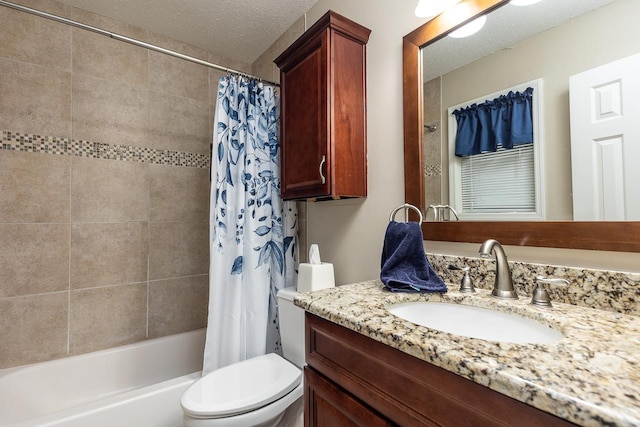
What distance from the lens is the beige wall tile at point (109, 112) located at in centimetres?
186

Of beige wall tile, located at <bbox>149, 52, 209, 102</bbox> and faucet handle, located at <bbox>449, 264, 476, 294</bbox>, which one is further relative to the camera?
beige wall tile, located at <bbox>149, 52, 209, 102</bbox>

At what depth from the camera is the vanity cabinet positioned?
137 centimetres

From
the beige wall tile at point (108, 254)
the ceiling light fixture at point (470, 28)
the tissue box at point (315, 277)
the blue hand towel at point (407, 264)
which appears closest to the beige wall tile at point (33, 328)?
the beige wall tile at point (108, 254)

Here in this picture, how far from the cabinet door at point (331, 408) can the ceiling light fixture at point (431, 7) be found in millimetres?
1360

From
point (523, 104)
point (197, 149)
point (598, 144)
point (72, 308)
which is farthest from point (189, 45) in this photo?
point (598, 144)

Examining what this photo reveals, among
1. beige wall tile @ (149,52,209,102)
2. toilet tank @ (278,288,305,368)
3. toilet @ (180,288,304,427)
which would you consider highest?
beige wall tile @ (149,52,209,102)

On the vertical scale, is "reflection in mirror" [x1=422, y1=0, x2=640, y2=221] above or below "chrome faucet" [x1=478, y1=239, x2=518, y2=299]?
above

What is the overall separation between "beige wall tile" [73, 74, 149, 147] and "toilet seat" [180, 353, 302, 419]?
5.22 ft

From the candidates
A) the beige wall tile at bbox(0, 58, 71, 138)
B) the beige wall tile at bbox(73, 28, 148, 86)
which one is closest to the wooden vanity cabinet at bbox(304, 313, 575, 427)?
the beige wall tile at bbox(0, 58, 71, 138)

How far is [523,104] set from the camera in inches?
37.2

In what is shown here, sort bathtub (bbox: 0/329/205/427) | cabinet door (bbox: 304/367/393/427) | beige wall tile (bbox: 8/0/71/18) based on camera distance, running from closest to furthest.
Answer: cabinet door (bbox: 304/367/393/427), bathtub (bbox: 0/329/205/427), beige wall tile (bbox: 8/0/71/18)

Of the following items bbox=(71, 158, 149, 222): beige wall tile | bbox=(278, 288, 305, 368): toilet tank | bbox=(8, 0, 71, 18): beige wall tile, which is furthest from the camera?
bbox=(71, 158, 149, 222): beige wall tile

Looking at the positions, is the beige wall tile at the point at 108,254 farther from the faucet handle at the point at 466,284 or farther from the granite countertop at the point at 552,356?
the faucet handle at the point at 466,284

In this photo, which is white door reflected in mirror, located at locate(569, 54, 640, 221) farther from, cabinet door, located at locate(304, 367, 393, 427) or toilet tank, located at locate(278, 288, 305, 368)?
toilet tank, located at locate(278, 288, 305, 368)
